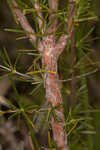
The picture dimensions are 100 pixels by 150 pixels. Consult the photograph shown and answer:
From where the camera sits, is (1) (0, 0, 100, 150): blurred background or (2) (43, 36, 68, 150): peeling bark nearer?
(2) (43, 36, 68, 150): peeling bark

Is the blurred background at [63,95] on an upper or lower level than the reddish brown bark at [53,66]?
lower

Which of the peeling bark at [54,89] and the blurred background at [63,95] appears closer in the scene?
the peeling bark at [54,89]

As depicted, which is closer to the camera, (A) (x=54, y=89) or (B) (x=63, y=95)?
(A) (x=54, y=89)

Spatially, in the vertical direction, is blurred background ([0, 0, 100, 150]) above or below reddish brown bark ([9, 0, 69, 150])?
below

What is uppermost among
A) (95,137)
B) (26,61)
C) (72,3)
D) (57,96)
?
(72,3)

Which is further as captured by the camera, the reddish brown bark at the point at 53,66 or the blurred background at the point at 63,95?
the blurred background at the point at 63,95

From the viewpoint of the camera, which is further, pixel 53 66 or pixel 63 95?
pixel 63 95

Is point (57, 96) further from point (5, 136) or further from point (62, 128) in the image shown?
point (5, 136)

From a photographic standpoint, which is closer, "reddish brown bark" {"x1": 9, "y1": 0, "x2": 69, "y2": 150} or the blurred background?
"reddish brown bark" {"x1": 9, "y1": 0, "x2": 69, "y2": 150}

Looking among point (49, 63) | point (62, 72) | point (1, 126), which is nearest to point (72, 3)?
point (49, 63)

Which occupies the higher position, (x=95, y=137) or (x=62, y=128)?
(x=62, y=128)

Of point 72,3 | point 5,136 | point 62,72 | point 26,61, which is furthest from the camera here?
point 26,61
